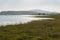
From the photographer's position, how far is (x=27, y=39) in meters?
15.8

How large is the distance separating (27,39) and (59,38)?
322 cm

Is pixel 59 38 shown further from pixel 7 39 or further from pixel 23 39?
pixel 7 39

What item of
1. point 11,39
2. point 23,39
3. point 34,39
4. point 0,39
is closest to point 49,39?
point 34,39

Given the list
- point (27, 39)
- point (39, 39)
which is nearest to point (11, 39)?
point (27, 39)

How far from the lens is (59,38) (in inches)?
637

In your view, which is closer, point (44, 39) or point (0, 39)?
point (44, 39)

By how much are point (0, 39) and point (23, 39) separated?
240cm

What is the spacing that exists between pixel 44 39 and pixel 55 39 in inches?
45.8

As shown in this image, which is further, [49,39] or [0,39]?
[0,39]

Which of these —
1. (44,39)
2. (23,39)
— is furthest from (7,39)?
(44,39)

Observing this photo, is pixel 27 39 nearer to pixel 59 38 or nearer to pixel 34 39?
pixel 34 39

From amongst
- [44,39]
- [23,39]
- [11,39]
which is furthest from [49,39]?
[11,39]

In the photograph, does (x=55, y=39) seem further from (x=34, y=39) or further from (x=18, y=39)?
(x=18, y=39)

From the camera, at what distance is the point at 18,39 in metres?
16.1
